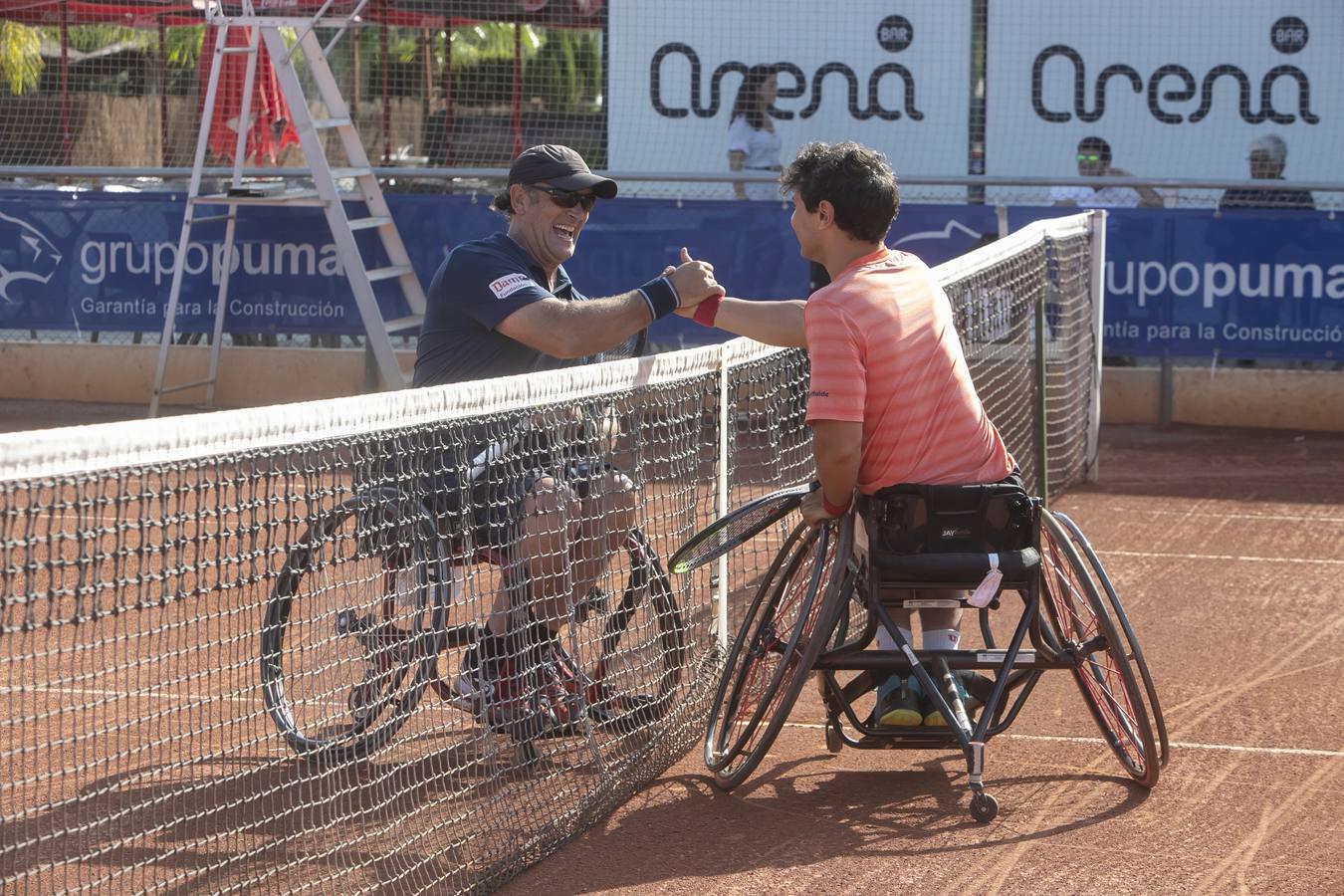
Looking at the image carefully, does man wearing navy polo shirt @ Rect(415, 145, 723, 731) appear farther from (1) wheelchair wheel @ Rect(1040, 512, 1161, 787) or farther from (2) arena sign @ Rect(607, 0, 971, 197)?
(2) arena sign @ Rect(607, 0, 971, 197)

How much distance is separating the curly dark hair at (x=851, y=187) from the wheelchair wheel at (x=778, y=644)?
75cm

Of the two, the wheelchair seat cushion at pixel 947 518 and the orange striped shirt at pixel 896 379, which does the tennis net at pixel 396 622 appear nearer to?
the orange striped shirt at pixel 896 379

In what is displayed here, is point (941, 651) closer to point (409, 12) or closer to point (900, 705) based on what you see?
point (900, 705)

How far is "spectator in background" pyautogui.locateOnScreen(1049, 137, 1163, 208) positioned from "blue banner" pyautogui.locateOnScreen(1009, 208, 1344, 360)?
467 millimetres

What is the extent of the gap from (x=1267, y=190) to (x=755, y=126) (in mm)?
4137

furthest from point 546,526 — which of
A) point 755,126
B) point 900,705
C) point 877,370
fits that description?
point 755,126

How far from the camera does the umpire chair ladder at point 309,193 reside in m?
11.6

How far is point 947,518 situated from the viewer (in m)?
4.21

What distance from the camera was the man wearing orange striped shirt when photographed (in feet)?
13.8

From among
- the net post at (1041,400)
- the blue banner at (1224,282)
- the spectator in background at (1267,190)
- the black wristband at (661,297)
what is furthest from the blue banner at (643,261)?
the black wristband at (661,297)

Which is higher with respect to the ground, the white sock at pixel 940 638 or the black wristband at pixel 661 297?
the black wristband at pixel 661 297

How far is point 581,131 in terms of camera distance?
586 inches

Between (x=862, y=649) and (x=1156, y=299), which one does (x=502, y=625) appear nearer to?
(x=862, y=649)

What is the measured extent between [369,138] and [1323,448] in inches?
359
